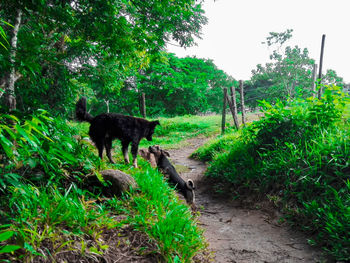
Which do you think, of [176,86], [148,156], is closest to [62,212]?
[148,156]

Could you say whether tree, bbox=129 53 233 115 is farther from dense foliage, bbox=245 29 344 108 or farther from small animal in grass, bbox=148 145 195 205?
small animal in grass, bbox=148 145 195 205

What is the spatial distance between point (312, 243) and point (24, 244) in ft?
9.81

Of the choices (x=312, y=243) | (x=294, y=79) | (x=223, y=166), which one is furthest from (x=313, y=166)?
(x=294, y=79)

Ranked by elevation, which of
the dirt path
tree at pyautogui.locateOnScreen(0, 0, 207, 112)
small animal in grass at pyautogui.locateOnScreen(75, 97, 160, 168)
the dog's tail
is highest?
tree at pyautogui.locateOnScreen(0, 0, 207, 112)

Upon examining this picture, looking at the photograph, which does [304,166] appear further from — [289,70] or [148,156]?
[289,70]

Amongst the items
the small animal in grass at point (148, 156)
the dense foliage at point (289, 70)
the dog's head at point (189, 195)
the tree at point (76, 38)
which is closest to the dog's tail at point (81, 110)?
the tree at point (76, 38)

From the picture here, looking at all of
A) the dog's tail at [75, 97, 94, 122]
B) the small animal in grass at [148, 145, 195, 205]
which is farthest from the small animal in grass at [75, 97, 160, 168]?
the small animal in grass at [148, 145, 195, 205]

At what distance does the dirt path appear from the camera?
8.21 feet

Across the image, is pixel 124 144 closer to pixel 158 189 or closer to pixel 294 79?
pixel 158 189

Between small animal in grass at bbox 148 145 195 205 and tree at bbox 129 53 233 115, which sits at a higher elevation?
tree at bbox 129 53 233 115

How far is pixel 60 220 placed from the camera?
166cm

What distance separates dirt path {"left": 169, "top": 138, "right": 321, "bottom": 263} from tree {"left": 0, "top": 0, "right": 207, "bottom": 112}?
9.36 feet

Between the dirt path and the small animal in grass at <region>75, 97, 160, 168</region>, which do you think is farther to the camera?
the small animal in grass at <region>75, 97, 160, 168</region>

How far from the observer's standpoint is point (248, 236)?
2.96 meters
